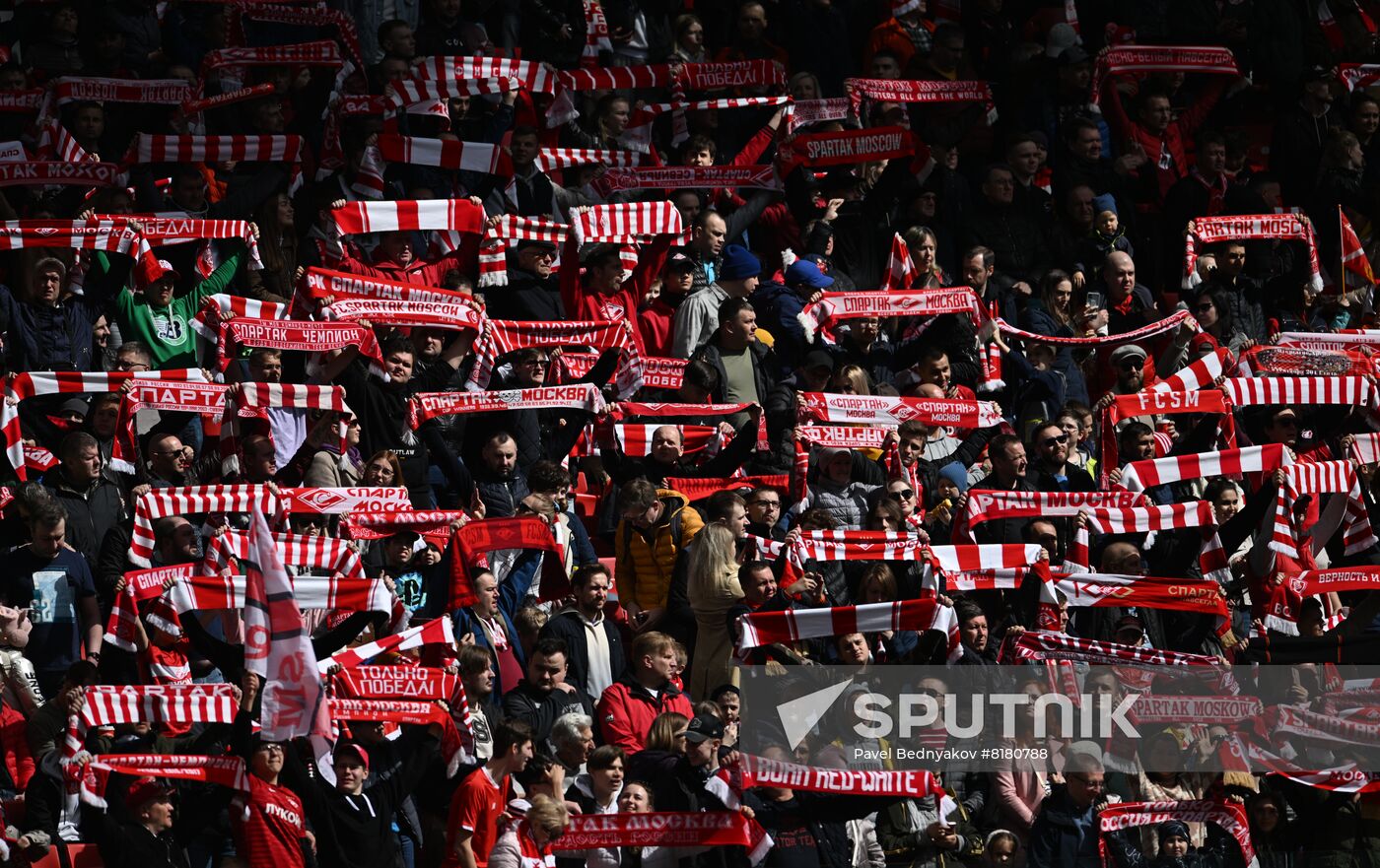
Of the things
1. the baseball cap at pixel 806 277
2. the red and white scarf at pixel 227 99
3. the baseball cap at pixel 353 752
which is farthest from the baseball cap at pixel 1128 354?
the baseball cap at pixel 353 752

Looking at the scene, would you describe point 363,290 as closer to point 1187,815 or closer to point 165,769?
point 165,769

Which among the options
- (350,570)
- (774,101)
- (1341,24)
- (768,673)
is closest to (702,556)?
(768,673)

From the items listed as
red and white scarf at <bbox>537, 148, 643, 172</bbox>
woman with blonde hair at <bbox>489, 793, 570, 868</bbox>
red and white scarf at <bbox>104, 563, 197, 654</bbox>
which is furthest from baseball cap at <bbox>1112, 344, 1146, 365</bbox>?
woman with blonde hair at <bbox>489, 793, 570, 868</bbox>

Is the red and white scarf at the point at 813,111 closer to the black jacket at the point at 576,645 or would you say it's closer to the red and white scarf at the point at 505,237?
the red and white scarf at the point at 505,237

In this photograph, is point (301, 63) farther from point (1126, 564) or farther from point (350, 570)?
point (1126, 564)

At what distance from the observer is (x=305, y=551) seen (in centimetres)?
1378

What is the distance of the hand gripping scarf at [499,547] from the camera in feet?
45.1

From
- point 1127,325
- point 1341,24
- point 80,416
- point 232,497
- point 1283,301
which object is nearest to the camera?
point 232,497

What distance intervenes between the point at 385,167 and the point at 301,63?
4.68ft

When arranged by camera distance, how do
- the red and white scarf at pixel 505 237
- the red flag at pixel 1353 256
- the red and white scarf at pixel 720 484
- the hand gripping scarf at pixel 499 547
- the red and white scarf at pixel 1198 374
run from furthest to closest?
1. the red flag at pixel 1353 256
2. the red and white scarf at pixel 505 237
3. the red and white scarf at pixel 1198 374
4. the red and white scarf at pixel 720 484
5. the hand gripping scarf at pixel 499 547

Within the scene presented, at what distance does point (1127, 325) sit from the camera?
58.4ft

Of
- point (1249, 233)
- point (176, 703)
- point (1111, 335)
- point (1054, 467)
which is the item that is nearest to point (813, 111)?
point (1111, 335)

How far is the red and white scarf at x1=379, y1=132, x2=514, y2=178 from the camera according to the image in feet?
59.6

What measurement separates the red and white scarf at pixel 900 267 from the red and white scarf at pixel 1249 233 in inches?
96.5
